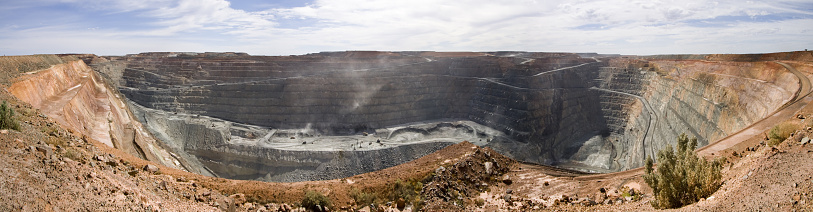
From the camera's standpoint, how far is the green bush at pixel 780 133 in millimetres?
9570

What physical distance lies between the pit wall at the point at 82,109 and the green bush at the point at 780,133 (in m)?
21.8

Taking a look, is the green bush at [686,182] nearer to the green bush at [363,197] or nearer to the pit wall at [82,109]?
the green bush at [363,197]

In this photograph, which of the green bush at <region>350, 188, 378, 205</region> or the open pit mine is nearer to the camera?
the green bush at <region>350, 188, 378, 205</region>

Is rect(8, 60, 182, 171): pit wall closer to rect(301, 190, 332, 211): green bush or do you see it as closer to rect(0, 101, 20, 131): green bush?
rect(0, 101, 20, 131): green bush

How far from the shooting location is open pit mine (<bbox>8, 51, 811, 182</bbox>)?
25062mm

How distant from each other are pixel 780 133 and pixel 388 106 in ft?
119

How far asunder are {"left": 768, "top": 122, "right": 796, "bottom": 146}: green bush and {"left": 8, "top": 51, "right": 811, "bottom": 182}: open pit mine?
1241 centimetres

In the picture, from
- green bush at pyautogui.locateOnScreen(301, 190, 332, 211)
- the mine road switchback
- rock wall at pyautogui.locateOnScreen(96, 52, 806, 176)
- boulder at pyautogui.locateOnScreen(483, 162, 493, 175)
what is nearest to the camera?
green bush at pyautogui.locateOnScreen(301, 190, 332, 211)


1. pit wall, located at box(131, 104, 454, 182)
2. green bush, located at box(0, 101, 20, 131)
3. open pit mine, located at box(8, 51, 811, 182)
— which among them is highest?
green bush, located at box(0, 101, 20, 131)

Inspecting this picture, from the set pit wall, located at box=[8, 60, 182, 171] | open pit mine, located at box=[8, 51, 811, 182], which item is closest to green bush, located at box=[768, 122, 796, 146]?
open pit mine, located at box=[8, 51, 811, 182]

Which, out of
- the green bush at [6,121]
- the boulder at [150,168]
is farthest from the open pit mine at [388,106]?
the green bush at [6,121]

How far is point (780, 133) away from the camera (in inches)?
380

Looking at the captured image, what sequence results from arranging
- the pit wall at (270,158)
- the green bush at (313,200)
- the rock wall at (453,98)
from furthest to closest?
1. the rock wall at (453,98)
2. the pit wall at (270,158)
3. the green bush at (313,200)

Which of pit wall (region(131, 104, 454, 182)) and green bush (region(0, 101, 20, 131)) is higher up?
green bush (region(0, 101, 20, 131))
